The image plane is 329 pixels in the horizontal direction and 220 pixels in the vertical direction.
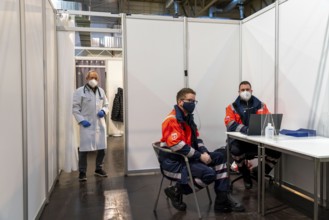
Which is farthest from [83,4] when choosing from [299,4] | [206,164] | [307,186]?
[307,186]

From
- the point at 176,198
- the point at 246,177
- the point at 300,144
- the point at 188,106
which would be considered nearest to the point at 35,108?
the point at 188,106

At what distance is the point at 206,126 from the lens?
164 inches

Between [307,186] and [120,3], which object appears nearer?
[307,186]

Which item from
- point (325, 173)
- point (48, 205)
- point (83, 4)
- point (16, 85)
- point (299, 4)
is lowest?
point (48, 205)

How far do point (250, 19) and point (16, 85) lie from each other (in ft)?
10.8

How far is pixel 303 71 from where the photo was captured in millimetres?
2928

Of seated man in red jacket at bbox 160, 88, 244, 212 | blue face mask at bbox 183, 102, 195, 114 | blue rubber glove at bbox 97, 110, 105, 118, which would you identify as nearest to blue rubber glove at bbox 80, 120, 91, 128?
blue rubber glove at bbox 97, 110, 105, 118

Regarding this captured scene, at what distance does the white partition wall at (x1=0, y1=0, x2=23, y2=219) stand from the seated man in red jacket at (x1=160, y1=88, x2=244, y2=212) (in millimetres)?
1186

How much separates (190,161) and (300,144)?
0.95 metres

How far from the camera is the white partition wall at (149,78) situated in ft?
12.7

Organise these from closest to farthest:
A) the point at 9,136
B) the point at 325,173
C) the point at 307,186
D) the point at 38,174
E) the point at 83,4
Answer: the point at 9,136 → the point at 38,174 → the point at 325,173 → the point at 307,186 → the point at 83,4

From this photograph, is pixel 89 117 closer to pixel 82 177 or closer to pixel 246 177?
pixel 82 177

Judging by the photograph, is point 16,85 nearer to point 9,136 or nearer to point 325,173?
point 9,136

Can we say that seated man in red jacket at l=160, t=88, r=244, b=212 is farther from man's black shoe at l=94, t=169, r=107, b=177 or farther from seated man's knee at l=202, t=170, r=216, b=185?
man's black shoe at l=94, t=169, r=107, b=177
